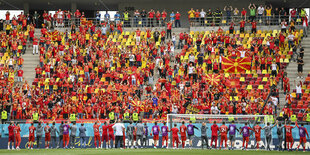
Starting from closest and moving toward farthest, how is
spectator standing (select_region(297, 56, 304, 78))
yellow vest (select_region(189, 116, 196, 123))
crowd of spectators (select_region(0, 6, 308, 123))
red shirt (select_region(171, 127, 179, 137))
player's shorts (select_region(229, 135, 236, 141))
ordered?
player's shorts (select_region(229, 135, 236, 141)) → red shirt (select_region(171, 127, 179, 137)) → yellow vest (select_region(189, 116, 196, 123)) → crowd of spectators (select_region(0, 6, 308, 123)) → spectator standing (select_region(297, 56, 304, 78))

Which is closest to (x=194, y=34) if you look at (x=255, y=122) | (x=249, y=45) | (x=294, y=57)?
(x=249, y=45)

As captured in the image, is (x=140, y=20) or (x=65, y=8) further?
(x=65, y=8)

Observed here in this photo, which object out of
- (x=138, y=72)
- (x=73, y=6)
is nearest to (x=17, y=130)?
(x=138, y=72)

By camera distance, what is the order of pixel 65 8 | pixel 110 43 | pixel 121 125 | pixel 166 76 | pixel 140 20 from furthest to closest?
pixel 65 8, pixel 140 20, pixel 110 43, pixel 166 76, pixel 121 125

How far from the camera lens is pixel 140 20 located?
1804 inches

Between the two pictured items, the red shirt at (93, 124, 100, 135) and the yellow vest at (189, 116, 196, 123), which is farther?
the yellow vest at (189, 116, 196, 123)

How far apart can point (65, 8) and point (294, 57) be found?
2463 cm

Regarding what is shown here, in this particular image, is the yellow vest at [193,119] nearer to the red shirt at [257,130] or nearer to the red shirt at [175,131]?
the red shirt at [175,131]

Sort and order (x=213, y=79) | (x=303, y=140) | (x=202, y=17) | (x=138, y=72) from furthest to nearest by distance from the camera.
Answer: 1. (x=202, y=17)
2. (x=138, y=72)
3. (x=213, y=79)
4. (x=303, y=140)

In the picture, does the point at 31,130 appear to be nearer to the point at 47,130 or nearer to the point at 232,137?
the point at 47,130

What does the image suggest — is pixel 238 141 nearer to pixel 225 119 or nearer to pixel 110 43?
pixel 225 119

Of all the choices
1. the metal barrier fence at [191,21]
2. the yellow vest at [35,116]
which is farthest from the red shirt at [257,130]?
the metal barrier fence at [191,21]

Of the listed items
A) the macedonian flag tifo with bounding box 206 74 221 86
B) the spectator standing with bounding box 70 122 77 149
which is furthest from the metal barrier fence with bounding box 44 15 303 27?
the spectator standing with bounding box 70 122 77 149

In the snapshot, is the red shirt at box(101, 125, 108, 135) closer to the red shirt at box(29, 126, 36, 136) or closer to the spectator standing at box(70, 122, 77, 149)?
the spectator standing at box(70, 122, 77, 149)
